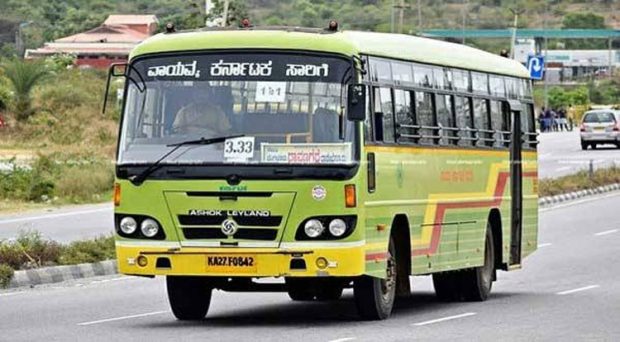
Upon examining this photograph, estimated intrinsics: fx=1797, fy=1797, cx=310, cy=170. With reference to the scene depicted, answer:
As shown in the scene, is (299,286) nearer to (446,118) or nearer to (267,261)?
(267,261)

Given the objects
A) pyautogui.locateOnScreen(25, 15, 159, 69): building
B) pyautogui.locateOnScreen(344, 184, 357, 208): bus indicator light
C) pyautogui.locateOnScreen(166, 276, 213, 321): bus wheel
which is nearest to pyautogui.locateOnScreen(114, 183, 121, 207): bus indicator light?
pyautogui.locateOnScreen(166, 276, 213, 321): bus wheel

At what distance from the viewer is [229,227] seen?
15.8 metres

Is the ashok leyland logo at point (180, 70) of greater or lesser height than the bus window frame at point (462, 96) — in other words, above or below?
above

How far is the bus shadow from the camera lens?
16.7 metres

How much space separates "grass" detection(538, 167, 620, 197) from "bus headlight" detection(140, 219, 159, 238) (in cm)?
2800

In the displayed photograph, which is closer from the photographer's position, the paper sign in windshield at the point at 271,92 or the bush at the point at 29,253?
the paper sign in windshield at the point at 271,92

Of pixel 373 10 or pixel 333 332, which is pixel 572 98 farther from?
pixel 333 332

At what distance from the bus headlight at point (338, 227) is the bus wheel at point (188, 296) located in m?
1.61

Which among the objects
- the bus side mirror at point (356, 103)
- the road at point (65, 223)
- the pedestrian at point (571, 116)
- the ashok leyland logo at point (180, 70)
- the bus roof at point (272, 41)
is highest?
the bus roof at point (272, 41)

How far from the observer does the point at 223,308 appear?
1911 cm

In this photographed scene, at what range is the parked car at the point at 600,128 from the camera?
68.8m

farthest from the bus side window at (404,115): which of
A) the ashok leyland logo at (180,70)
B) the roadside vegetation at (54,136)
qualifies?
the roadside vegetation at (54,136)

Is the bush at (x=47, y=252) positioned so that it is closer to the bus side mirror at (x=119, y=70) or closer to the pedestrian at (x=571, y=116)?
the bus side mirror at (x=119, y=70)

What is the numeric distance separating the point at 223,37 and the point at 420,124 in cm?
277
